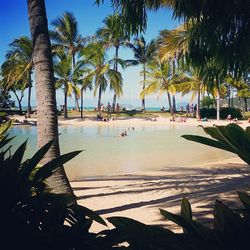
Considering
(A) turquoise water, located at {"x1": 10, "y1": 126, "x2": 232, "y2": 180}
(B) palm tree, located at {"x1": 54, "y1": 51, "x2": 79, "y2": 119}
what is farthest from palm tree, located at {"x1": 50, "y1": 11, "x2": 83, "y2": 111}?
(A) turquoise water, located at {"x1": 10, "y1": 126, "x2": 232, "y2": 180}

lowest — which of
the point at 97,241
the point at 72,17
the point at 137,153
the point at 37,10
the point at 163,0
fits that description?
the point at 137,153

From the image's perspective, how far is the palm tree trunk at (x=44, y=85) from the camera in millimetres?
4723

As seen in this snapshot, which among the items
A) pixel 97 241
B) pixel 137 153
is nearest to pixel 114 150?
pixel 137 153

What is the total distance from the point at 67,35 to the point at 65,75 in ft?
21.5

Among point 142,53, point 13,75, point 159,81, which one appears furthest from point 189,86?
point 13,75

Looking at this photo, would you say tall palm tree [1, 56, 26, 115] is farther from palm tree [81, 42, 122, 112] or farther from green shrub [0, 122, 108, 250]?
green shrub [0, 122, 108, 250]

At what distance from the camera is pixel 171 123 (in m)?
33.7

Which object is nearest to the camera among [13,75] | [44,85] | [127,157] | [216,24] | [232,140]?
[232,140]

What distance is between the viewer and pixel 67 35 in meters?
39.9

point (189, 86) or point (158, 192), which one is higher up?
point (189, 86)

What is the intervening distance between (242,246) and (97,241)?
0.43 metres

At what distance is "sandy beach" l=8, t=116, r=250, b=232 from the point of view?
561 cm

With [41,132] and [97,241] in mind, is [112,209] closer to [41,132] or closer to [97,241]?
[41,132]

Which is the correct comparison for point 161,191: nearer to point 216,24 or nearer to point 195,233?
point 216,24
